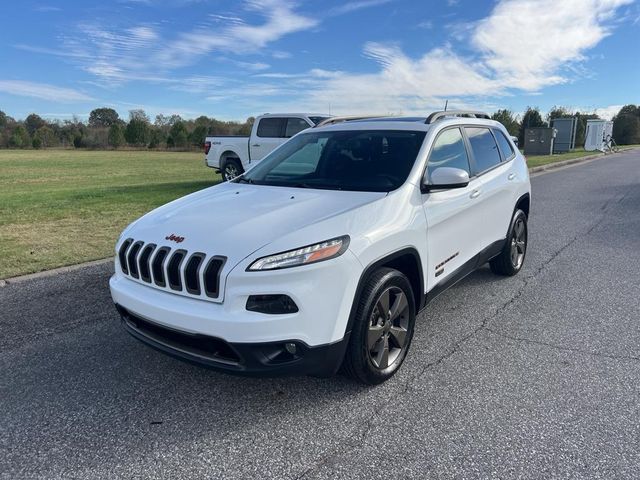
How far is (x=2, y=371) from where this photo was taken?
11.5 ft

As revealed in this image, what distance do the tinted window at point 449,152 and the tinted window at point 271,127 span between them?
9552 millimetres

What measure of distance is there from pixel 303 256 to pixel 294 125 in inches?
433

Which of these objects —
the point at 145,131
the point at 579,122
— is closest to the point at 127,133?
the point at 145,131

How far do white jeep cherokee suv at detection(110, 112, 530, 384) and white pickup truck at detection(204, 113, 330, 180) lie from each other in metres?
8.89

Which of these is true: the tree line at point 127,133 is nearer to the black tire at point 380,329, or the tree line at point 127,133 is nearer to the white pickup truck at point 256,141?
the white pickup truck at point 256,141

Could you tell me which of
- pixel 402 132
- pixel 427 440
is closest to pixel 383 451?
pixel 427 440

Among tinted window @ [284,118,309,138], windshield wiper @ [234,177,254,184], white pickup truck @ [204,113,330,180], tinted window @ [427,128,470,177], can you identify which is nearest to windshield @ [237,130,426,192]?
windshield wiper @ [234,177,254,184]

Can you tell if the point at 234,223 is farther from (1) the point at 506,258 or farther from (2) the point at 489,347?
(1) the point at 506,258

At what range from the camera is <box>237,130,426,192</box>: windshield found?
3.70 metres

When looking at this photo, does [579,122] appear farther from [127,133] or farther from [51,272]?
[127,133]

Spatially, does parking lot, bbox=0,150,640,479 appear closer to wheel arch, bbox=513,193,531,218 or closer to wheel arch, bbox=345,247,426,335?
wheel arch, bbox=345,247,426,335

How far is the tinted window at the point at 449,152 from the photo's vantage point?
3.89 metres

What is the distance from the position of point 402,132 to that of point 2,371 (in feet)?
11.8

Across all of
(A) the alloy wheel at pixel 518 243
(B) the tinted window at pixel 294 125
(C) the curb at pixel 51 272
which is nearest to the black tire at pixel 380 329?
(A) the alloy wheel at pixel 518 243
